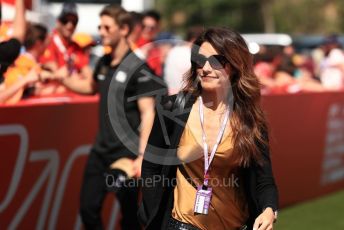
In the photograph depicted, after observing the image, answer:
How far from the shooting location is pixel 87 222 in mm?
7113

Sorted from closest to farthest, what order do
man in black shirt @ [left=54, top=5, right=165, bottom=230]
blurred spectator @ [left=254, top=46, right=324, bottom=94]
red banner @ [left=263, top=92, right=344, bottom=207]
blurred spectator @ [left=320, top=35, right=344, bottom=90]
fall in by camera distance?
man in black shirt @ [left=54, top=5, right=165, bottom=230], red banner @ [left=263, top=92, right=344, bottom=207], blurred spectator @ [left=254, top=46, right=324, bottom=94], blurred spectator @ [left=320, top=35, right=344, bottom=90]

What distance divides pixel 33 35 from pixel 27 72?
1.04 metres

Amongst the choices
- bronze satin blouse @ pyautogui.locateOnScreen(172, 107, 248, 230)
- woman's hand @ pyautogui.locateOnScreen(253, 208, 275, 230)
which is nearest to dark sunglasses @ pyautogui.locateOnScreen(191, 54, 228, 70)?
bronze satin blouse @ pyautogui.locateOnScreen(172, 107, 248, 230)

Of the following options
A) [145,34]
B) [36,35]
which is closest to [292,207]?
[145,34]

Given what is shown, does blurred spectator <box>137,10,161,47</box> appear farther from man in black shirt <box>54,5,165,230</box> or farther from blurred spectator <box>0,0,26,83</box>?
blurred spectator <box>0,0,26,83</box>

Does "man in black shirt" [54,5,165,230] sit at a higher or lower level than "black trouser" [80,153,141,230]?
higher

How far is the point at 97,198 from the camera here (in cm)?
708

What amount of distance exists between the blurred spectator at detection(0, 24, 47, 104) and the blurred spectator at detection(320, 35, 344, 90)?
6.92 metres

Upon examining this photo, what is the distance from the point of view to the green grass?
9.65 metres

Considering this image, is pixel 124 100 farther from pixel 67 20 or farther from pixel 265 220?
pixel 265 220

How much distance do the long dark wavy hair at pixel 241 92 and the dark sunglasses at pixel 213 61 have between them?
27mm

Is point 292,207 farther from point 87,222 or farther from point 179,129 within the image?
point 179,129

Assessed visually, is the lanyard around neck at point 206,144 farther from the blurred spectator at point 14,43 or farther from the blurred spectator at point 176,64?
the blurred spectator at point 176,64

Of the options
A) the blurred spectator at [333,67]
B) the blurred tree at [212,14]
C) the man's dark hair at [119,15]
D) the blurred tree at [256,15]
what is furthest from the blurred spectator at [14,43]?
the blurred tree at [256,15]
